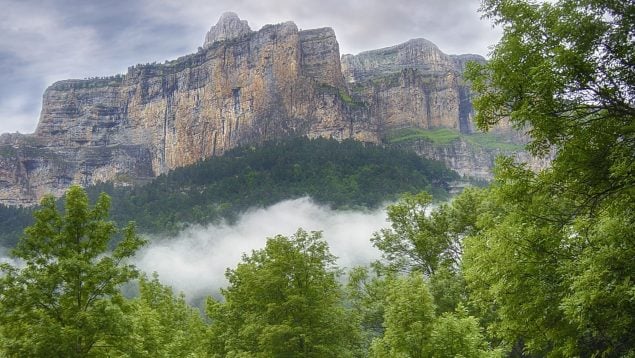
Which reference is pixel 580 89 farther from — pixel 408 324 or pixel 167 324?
pixel 167 324

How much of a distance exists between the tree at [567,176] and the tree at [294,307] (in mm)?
11137

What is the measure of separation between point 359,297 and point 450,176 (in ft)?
500

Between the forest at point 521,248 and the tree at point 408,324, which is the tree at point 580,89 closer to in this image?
the forest at point 521,248

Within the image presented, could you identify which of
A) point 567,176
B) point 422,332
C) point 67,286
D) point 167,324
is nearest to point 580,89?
point 567,176

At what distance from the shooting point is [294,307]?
22.4m

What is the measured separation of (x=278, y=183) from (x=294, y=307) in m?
145

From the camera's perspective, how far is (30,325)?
536 inches

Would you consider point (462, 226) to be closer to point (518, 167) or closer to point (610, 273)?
point (518, 167)

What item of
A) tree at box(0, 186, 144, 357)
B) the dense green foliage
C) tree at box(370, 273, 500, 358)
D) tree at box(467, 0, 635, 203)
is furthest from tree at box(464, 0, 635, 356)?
the dense green foliage

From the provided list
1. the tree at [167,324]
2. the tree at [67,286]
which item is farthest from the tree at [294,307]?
the tree at [67,286]

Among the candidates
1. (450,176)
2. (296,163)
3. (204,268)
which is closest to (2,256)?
(204,268)

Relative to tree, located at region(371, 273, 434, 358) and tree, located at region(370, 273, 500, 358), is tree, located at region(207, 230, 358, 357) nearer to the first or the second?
tree, located at region(371, 273, 434, 358)

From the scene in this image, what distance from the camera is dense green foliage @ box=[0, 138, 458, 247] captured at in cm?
15988

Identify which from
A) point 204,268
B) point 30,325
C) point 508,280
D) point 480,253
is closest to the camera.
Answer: point 508,280
